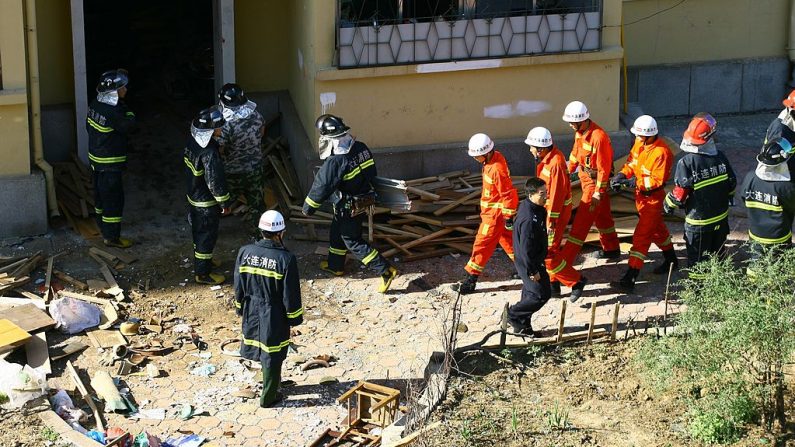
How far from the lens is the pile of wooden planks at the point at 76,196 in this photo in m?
14.7

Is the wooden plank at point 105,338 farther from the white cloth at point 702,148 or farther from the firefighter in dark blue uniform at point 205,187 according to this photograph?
the white cloth at point 702,148

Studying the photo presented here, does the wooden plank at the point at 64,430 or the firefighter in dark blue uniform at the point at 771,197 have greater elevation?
the firefighter in dark blue uniform at the point at 771,197

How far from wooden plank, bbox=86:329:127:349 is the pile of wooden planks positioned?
2.35 metres

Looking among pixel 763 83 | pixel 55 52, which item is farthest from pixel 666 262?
pixel 55 52

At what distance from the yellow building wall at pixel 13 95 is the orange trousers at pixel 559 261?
19.8 ft

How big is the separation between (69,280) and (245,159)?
2377 millimetres

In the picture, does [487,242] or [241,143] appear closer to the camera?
[487,242]

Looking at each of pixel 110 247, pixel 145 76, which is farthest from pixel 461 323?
pixel 145 76

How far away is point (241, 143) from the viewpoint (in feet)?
46.0

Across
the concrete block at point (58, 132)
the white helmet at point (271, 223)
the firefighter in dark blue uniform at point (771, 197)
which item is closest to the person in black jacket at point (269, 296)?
the white helmet at point (271, 223)

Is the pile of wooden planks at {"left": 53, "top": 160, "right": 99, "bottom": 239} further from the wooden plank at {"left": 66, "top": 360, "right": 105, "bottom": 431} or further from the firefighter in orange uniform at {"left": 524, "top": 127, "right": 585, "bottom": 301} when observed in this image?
the firefighter in orange uniform at {"left": 524, "top": 127, "right": 585, "bottom": 301}

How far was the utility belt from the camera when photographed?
13.5 metres

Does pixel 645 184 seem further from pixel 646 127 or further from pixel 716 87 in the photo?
pixel 716 87

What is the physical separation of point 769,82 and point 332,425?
399 inches
